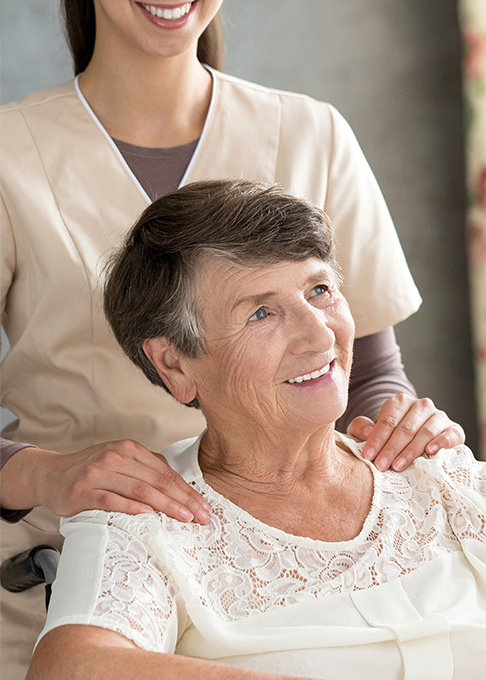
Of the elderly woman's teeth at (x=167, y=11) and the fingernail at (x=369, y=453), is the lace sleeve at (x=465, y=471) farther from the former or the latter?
the elderly woman's teeth at (x=167, y=11)

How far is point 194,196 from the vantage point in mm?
1527

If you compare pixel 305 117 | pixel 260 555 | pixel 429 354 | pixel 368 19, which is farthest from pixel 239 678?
pixel 368 19

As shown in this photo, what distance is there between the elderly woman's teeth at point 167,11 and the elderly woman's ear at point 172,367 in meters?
0.74

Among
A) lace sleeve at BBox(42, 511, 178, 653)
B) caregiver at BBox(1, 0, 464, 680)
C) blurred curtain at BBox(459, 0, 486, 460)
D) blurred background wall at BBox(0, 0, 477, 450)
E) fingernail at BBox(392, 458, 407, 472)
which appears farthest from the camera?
blurred background wall at BBox(0, 0, 477, 450)

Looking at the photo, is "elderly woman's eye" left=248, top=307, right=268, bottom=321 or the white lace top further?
"elderly woman's eye" left=248, top=307, right=268, bottom=321

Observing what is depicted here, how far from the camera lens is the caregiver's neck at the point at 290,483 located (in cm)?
153

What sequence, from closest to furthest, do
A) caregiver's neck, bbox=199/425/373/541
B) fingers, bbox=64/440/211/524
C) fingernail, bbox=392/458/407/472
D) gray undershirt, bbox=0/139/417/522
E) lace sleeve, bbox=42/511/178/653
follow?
lace sleeve, bbox=42/511/178/653
fingers, bbox=64/440/211/524
caregiver's neck, bbox=199/425/373/541
fingernail, bbox=392/458/407/472
gray undershirt, bbox=0/139/417/522

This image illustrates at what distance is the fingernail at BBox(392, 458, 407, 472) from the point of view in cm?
167

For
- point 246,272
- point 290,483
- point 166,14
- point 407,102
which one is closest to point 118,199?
point 166,14

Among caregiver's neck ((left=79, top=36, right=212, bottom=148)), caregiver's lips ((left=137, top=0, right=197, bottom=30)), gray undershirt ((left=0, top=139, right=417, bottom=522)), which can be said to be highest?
caregiver's lips ((left=137, top=0, right=197, bottom=30))

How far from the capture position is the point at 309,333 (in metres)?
1.47

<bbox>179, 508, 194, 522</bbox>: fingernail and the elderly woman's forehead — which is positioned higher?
the elderly woman's forehead

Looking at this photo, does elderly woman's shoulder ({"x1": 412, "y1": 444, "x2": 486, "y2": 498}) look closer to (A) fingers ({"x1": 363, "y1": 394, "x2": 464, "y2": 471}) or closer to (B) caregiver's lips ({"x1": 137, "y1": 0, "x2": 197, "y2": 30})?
(A) fingers ({"x1": 363, "y1": 394, "x2": 464, "y2": 471})

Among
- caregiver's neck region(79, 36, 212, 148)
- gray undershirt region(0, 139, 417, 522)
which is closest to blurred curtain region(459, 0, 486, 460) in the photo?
gray undershirt region(0, 139, 417, 522)
